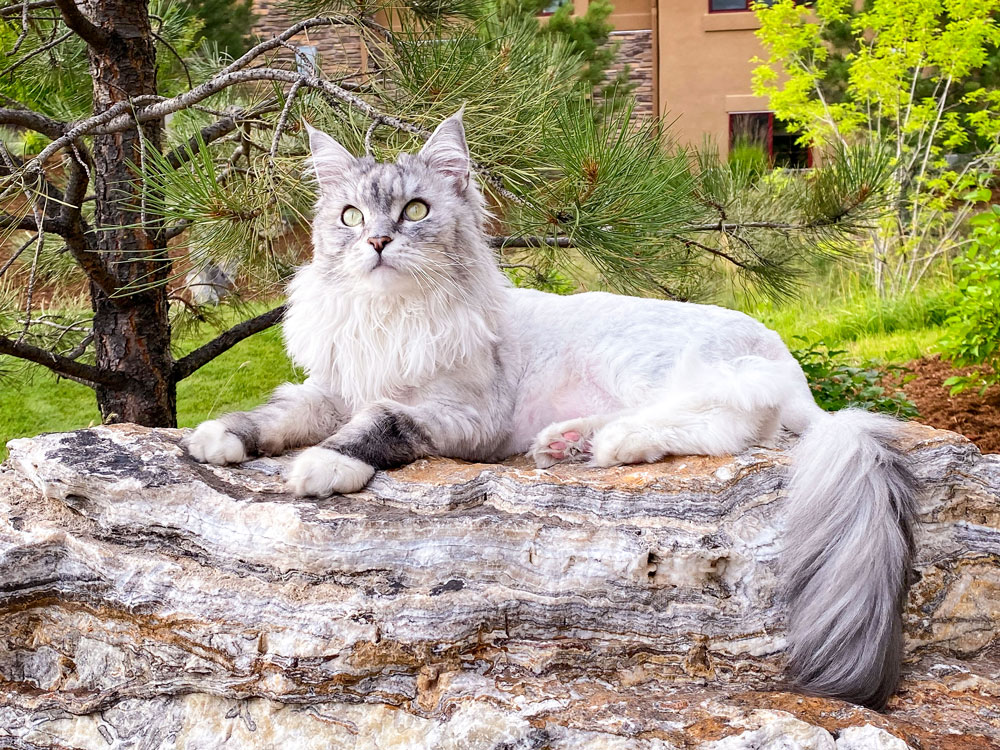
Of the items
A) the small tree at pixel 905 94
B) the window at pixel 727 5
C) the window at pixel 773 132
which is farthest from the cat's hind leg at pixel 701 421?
the window at pixel 727 5

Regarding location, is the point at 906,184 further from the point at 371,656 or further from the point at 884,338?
the point at 371,656

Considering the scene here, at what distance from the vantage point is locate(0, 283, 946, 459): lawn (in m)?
5.79

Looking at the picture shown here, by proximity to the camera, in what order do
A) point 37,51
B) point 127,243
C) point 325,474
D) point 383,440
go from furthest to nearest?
point 37,51, point 127,243, point 383,440, point 325,474

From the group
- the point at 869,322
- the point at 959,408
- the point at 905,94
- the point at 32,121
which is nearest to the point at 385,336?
the point at 32,121

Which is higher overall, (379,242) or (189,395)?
(379,242)

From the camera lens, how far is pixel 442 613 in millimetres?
1842

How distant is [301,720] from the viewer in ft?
6.09

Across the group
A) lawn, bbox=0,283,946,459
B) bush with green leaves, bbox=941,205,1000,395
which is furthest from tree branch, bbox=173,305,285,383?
bush with green leaves, bbox=941,205,1000,395

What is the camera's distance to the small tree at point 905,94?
23.7 feet

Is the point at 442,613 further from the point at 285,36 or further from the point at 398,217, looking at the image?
the point at 285,36

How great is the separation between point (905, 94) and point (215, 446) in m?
7.18

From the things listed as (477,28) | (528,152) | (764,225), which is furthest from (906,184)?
(528,152)

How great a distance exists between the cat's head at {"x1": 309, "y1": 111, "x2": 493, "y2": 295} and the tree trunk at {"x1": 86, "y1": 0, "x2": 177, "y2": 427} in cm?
97

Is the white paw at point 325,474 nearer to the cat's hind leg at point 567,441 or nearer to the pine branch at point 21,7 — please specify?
the cat's hind leg at point 567,441
